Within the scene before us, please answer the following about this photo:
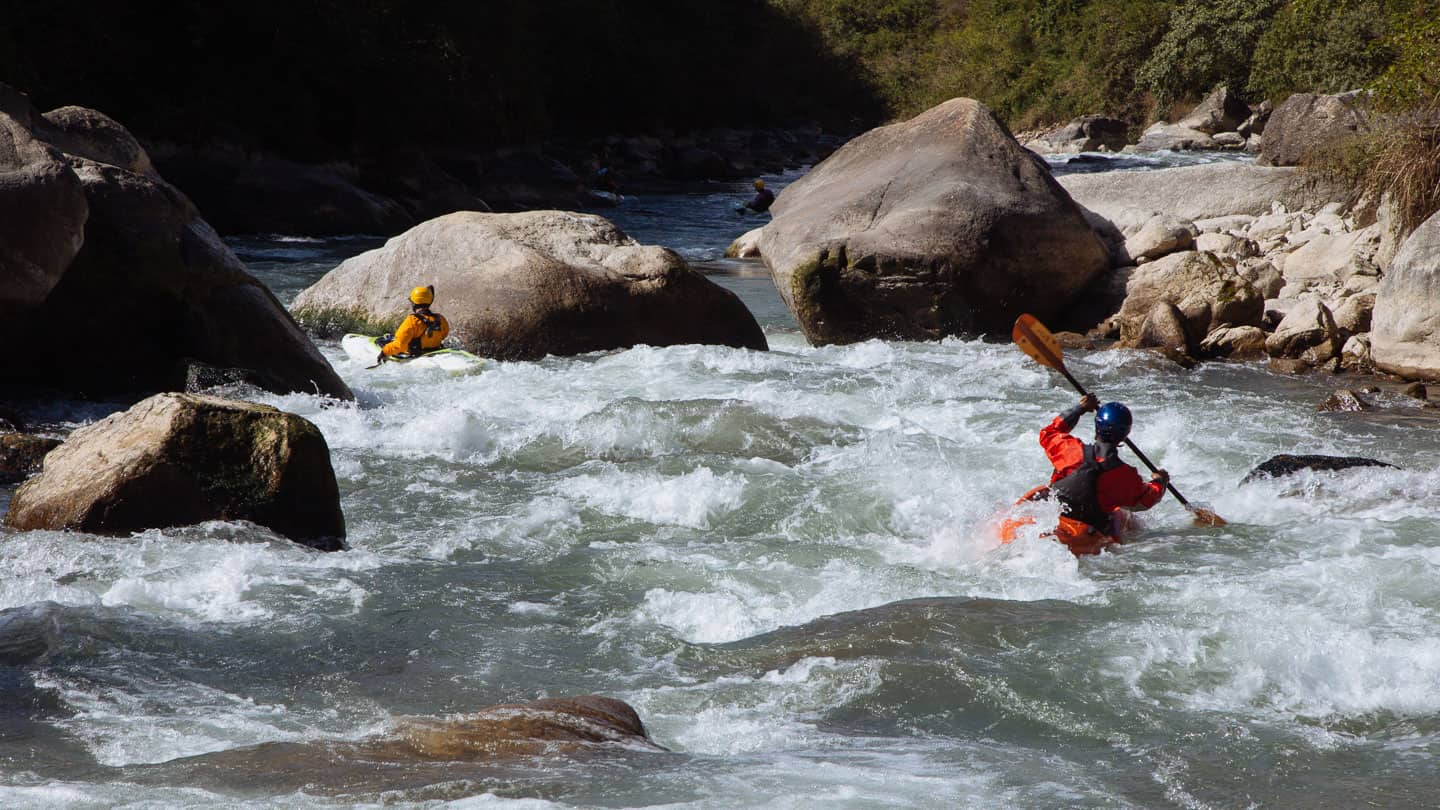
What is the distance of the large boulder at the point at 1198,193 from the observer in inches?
501

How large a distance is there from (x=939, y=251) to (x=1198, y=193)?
12.7 feet

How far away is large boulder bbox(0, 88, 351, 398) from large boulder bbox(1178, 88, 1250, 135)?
24482mm

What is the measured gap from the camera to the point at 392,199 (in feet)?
73.6

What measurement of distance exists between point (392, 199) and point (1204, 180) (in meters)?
14.1

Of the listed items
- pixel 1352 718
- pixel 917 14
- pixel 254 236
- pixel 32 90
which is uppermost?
pixel 917 14

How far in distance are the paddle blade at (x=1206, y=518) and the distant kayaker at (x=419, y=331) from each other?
5.62 meters

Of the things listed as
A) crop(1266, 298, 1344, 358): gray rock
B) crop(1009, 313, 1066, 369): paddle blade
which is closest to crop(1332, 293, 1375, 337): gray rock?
crop(1266, 298, 1344, 358): gray rock

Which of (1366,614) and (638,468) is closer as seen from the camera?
(1366,614)

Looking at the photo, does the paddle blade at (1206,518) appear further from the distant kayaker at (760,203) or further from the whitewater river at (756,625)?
the distant kayaker at (760,203)

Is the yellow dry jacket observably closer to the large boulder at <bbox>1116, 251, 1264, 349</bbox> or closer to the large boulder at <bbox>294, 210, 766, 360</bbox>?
the large boulder at <bbox>294, 210, 766, 360</bbox>

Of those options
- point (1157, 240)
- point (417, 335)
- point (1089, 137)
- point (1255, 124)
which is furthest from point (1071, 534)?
point (1089, 137)

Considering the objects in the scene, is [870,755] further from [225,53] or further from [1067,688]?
[225,53]

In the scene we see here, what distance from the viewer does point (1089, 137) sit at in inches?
1256

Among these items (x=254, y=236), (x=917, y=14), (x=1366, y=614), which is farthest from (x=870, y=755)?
(x=917, y=14)
